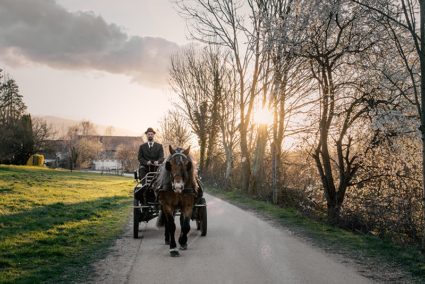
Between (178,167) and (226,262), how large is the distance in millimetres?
1736

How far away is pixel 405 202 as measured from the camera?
652cm

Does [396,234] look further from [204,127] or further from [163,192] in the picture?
[204,127]

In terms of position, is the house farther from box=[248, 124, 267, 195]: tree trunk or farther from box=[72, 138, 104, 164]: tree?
box=[248, 124, 267, 195]: tree trunk

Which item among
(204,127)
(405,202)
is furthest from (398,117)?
(204,127)

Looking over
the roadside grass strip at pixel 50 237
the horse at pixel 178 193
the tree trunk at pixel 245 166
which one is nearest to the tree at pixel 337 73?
the horse at pixel 178 193

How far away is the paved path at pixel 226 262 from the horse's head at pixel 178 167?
1.22m

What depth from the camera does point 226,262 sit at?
465 centimetres

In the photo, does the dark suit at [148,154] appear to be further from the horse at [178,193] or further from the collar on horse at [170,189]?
the collar on horse at [170,189]

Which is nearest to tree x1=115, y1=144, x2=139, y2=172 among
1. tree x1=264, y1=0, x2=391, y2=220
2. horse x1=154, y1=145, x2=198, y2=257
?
tree x1=264, y1=0, x2=391, y2=220

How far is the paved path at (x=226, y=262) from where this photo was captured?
3992mm

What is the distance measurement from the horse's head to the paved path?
4.01 ft

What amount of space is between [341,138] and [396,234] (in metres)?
3.49

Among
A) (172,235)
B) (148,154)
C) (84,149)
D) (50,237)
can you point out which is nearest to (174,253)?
(172,235)

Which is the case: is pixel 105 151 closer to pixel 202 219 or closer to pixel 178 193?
pixel 202 219
